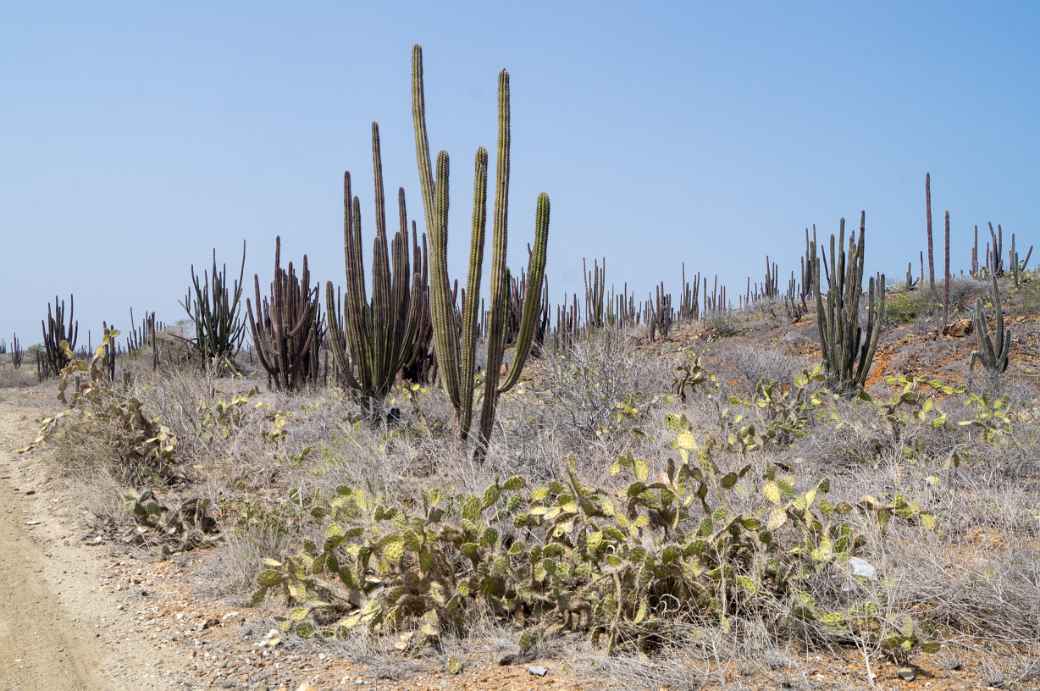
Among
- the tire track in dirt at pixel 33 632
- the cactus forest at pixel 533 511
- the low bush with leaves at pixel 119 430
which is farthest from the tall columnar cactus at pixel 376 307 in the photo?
the tire track in dirt at pixel 33 632

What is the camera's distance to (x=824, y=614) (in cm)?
354

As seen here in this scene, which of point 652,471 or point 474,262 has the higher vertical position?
point 474,262

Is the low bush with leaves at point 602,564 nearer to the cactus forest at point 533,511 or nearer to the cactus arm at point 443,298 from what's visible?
the cactus forest at point 533,511

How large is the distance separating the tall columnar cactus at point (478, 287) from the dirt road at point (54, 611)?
2.84 metres

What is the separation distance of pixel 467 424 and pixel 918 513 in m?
3.52

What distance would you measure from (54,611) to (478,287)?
3538 mm

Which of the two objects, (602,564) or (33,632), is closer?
(602,564)

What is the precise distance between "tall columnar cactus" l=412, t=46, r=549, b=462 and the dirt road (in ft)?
9.30

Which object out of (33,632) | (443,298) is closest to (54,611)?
(33,632)

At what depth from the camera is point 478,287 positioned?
673 centimetres

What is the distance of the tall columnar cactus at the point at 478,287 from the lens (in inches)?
265

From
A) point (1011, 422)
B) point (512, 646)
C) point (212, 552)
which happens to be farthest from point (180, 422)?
point (1011, 422)

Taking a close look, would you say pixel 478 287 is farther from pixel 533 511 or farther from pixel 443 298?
pixel 533 511

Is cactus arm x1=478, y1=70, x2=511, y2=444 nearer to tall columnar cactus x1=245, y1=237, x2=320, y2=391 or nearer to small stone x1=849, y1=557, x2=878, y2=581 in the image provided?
small stone x1=849, y1=557, x2=878, y2=581
